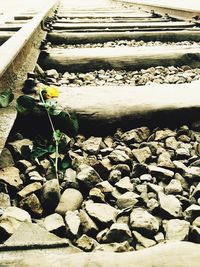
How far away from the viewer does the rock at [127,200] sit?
954mm

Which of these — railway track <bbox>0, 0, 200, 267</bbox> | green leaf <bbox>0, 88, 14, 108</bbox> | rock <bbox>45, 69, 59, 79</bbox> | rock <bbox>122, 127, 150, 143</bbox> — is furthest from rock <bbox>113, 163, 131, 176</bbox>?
rock <bbox>45, 69, 59, 79</bbox>

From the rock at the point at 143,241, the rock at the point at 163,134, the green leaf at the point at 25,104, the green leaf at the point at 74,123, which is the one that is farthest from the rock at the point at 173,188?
the green leaf at the point at 25,104

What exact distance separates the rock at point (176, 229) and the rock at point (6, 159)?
532 millimetres

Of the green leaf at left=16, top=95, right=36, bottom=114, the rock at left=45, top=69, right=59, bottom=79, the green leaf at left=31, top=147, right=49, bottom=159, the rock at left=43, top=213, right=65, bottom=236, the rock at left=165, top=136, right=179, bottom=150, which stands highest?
the green leaf at left=16, top=95, right=36, bottom=114

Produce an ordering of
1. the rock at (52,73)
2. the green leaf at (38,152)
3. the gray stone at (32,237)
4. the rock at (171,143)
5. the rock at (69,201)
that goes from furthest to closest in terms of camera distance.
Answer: the rock at (52,73), the rock at (171,143), the green leaf at (38,152), the rock at (69,201), the gray stone at (32,237)

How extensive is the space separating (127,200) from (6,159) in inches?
16.6

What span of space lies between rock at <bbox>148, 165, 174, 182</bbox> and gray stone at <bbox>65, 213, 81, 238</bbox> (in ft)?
0.96

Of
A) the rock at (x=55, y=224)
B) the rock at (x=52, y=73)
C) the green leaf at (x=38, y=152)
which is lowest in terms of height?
the rock at (x=55, y=224)

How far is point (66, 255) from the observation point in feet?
2.23

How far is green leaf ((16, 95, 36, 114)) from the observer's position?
1.28m

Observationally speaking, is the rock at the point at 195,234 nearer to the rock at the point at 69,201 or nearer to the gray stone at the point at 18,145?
the rock at the point at 69,201

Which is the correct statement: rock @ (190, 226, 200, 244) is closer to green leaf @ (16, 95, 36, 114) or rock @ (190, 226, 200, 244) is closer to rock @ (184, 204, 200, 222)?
rock @ (184, 204, 200, 222)

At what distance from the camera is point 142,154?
121 cm

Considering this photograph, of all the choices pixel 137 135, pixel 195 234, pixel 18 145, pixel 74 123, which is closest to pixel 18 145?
pixel 18 145
